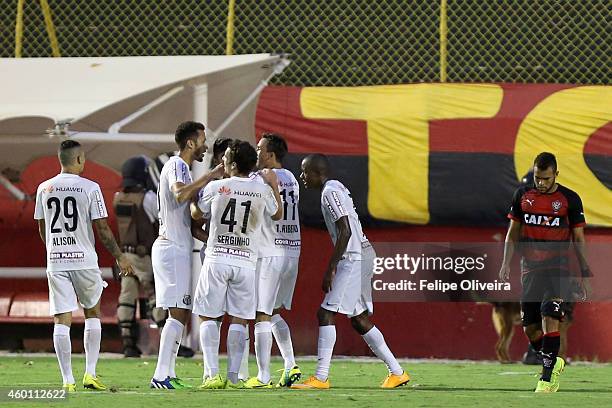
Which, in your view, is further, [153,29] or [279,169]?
[153,29]

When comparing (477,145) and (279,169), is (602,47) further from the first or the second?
(279,169)

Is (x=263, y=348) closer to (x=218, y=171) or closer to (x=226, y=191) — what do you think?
(x=226, y=191)

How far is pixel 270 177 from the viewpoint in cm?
1088

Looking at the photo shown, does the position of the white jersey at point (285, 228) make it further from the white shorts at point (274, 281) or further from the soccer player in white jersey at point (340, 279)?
the soccer player in white jersey at point (340, 279)

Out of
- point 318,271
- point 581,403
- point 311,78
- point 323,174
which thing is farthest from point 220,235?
point 311,78

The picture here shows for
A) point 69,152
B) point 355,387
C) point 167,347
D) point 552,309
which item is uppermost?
point 69,152

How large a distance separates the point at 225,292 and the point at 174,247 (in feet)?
1.80

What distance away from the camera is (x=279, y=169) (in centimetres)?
1169

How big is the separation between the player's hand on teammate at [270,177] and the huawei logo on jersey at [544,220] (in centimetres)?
205

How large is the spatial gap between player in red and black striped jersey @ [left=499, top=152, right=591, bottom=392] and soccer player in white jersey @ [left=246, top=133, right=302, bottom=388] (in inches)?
67.6

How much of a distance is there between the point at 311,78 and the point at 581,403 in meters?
7.94

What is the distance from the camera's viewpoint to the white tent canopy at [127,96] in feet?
47.0

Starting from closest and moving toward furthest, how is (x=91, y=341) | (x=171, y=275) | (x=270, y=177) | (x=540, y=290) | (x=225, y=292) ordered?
(x=225, y=292)
(x=91, y=341)
(x=171, y=275)
(x=270, y=177)
(x=540, y=290)

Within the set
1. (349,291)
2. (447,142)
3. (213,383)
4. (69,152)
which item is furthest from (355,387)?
(447,142)
